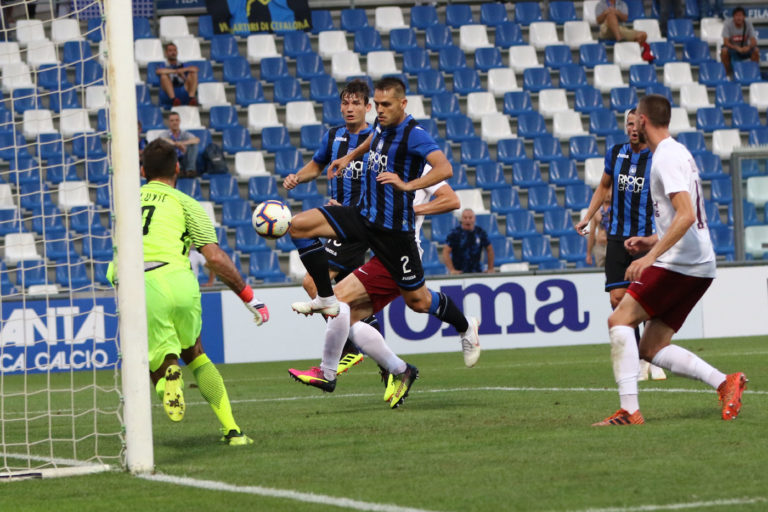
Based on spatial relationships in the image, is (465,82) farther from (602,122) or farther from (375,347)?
(375,347)

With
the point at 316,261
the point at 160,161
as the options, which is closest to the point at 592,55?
the point at 316,261

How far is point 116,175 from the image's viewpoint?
6176 millimetres

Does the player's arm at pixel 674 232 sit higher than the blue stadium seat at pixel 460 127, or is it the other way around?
the blue stadium seat at pixel 460 127

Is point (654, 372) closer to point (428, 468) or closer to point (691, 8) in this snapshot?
point (428, 468)

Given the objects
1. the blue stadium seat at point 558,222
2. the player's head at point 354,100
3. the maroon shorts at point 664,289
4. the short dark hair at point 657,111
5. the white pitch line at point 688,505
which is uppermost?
the player's head at point 354,100

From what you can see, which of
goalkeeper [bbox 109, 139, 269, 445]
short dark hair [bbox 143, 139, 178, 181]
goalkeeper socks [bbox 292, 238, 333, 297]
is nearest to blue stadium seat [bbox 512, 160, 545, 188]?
goalkeeper socks [bbox 292, 238, 333, 297]

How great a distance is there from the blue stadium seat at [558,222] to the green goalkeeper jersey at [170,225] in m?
14.7

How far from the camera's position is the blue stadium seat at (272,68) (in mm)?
23219

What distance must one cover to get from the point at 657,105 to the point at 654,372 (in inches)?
180

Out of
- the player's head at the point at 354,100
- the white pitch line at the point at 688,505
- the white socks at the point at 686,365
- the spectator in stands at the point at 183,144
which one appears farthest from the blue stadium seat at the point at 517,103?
the white pitch line at the point at 688,505

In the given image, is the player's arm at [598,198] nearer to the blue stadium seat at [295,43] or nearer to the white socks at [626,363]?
the white socks at [626,363]

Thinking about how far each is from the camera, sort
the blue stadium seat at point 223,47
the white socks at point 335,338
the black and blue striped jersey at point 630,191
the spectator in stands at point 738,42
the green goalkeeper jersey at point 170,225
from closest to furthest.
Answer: the green goalkeeper jersey at point 170,225
the white socks at point 335,338
the black and blue striped jersey at point 630,191
the blue stadium seat at point 223,47
the spectator in stands at point 738,42

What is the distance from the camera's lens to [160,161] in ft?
23.9

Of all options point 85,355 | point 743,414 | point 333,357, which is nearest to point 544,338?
point 85,355
